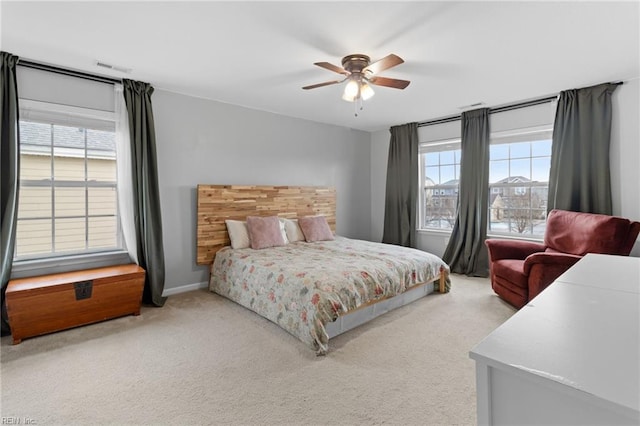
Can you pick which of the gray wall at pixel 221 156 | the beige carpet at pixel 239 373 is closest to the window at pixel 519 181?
the beige carpet at pixel 239 373

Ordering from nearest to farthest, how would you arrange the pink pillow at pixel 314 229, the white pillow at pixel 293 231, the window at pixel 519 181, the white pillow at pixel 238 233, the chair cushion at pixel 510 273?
the chair cushion at pixel 510 273, the white pillow at pixel 238 233, the window at pixel 519 181, the white pillow at pixel 293 231, the pink pillow at pixel 314 229

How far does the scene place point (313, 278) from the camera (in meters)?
2.70

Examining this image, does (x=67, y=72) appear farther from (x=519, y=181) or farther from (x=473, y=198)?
(x=519, y=181)

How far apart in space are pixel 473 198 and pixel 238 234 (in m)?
3.41

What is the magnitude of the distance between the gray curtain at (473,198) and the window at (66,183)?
459 cm

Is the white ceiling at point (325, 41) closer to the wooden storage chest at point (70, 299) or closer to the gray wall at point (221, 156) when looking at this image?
the gray wall at point (221, 156)

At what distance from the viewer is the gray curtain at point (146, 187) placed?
337 centimetres

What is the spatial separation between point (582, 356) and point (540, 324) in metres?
0.17

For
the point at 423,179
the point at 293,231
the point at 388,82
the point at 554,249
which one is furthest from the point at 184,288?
the point at 554,249

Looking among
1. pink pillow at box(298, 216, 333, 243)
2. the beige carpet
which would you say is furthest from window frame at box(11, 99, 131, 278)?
pink pillow at box(298, 216, 333, 243)

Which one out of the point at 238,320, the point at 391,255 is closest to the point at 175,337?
the point at 238,320

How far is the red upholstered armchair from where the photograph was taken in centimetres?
292

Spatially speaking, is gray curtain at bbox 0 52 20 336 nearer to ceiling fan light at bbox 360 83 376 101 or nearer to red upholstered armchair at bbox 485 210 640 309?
ceiling fan light at bbox 360 83 376 101

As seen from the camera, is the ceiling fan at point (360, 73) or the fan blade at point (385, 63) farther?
the ceiling fan at point (360, 73)
